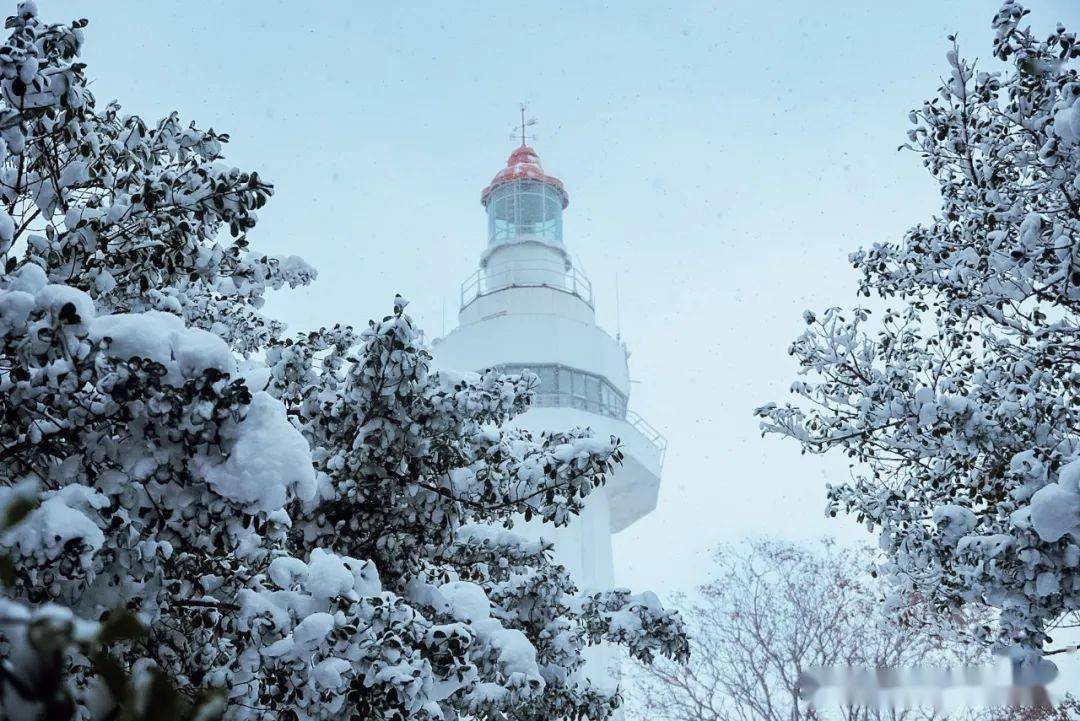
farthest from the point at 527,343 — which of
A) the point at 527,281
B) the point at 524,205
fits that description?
the point at 524,205

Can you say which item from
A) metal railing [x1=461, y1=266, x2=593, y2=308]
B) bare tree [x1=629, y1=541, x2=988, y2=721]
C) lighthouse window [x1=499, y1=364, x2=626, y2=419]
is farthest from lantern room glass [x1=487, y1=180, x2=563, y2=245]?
bare tree [x1=629, y1=541, x2=988, y2=721]

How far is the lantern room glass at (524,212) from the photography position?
23359 millimetres

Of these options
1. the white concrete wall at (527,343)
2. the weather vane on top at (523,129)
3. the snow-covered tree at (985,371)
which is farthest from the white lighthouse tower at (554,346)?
the snow-covered tree at (985,371)

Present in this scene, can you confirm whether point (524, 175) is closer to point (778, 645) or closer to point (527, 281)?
point (527, 281)

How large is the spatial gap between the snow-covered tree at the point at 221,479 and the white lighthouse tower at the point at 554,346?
12962 mm

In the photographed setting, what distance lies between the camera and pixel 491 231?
23.7 meters

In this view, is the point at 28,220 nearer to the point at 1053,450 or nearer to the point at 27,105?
the point at 27,105

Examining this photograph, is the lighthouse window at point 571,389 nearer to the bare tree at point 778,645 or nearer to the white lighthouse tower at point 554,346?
the white lighthouse tower at point 554,346

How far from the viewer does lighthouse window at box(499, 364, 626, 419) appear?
20656 millimetres

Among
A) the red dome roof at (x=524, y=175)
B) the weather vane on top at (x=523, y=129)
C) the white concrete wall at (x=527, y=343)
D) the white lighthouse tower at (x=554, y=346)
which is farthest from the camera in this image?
the weather vane on top at (x=523, y=129)

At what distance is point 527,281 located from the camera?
22312mm

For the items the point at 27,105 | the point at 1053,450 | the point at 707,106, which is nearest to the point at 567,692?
the point at 1053,450

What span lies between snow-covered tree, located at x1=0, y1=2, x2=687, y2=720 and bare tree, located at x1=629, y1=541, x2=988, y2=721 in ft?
22.9

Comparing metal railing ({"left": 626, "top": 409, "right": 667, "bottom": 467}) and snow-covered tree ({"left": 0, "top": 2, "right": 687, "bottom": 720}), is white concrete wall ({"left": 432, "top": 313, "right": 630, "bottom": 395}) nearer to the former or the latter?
metal railing ({"left": 626, "top": 409, "right": 667, "bottom": 467})
